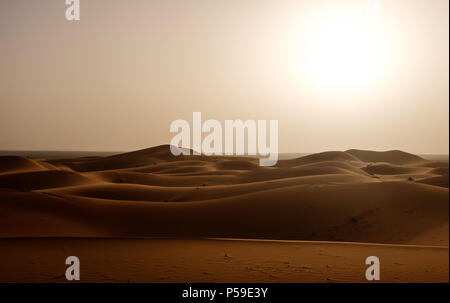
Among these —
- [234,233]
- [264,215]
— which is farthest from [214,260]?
[264,215]

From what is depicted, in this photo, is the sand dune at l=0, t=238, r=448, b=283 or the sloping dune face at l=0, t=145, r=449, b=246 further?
the sloping dune face at l=0, t=145, r=449, b=246

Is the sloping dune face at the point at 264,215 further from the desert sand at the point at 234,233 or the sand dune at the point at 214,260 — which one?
the sand dune at the point at 214,260

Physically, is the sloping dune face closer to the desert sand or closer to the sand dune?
the desert sand

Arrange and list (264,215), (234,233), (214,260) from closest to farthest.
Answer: (214,260) < (234,233) < (264,215)

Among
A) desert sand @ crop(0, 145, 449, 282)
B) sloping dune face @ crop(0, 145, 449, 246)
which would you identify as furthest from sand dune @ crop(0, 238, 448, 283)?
sloping dune face @ crop(0, 145, 449, 246)

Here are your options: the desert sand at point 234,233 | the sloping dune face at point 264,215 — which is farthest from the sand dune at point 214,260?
the sloping dune face at point 264,215

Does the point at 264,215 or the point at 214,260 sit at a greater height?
the point at 264,215

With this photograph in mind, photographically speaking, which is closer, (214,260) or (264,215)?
(214,260)

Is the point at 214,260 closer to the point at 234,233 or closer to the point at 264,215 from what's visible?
the point at 234,233

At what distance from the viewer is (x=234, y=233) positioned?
9273 mm

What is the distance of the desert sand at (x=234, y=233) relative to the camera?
5.88 metres

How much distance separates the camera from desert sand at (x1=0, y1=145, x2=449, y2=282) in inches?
232

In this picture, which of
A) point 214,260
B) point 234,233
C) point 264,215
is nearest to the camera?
point 214,260
